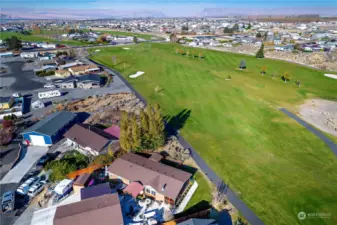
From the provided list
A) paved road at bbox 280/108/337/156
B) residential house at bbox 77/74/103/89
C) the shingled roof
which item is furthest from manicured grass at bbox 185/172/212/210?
residential house at bbox 77/74/103/89

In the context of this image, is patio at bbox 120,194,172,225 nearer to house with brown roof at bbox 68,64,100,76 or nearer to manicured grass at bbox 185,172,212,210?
manicured grass at bbox 185,172,212,210

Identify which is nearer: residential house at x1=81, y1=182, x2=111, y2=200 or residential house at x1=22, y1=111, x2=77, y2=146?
residential house at x1=81, y1=182, x2=111, y2=200

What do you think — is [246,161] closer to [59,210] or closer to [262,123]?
[262,123]

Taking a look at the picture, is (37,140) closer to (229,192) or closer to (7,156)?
(7,156)

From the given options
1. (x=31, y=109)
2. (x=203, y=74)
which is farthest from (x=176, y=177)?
(x=203, y=74)

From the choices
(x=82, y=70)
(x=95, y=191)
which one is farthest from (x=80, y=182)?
(x=82, y=70)
